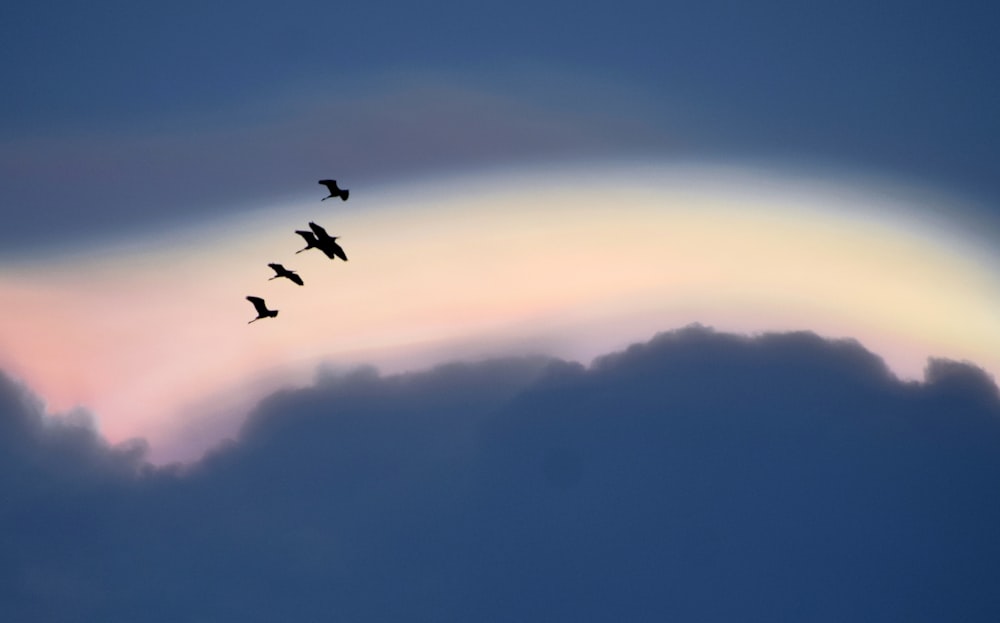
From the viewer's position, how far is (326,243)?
119 metres

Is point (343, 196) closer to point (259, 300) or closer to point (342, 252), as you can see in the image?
point (342, 252)

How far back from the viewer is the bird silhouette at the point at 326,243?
118 metres

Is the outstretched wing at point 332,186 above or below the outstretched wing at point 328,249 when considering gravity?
above

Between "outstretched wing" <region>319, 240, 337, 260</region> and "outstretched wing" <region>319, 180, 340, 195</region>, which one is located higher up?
"outstretched wing" <region>319, 180, 340, 195</region>

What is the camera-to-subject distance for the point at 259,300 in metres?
128

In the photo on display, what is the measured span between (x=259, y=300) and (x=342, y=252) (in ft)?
38.7

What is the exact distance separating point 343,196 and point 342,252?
4439 millimetres

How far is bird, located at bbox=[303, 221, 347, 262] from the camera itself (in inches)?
4636

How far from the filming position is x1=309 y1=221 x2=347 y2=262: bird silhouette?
386 feet

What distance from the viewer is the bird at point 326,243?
11775cm

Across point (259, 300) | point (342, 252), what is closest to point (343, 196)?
point (342, 252)

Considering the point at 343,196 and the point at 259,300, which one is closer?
the point at 343,196

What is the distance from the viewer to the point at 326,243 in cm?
11875

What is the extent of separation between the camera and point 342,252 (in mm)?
119688
